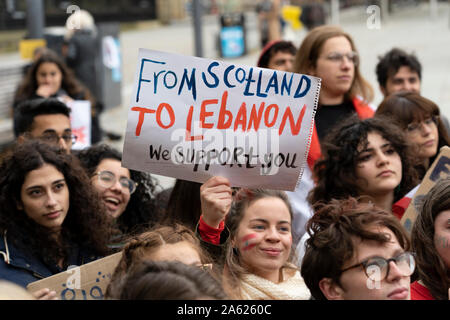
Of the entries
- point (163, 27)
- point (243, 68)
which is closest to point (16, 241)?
point (243, 68)

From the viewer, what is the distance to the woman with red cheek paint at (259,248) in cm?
312

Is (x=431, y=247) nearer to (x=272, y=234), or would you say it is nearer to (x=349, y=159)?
(x=272, y=234)

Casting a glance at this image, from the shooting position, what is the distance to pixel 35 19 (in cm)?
1046

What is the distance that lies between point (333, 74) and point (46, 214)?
2330 millimetres

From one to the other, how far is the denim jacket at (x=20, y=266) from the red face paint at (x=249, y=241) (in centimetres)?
83

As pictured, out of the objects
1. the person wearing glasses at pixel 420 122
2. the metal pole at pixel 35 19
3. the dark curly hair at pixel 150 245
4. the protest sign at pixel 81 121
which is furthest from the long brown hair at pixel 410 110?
the metal pole at pixel 35 19

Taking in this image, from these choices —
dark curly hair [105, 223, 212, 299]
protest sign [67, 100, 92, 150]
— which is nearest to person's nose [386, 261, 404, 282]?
dark curly hair [105, 223, 212, 299]

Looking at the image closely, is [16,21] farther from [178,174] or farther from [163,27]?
[178,174]

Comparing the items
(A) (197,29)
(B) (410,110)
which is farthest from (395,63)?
(A) (197,29)

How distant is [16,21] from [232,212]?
27.9 meters

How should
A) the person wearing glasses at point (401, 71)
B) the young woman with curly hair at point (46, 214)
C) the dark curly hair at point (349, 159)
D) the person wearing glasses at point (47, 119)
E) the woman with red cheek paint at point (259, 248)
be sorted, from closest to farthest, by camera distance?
the woman with red cheek paint at point (259, 248) → the young woman with curly hair at point (46, 214) → the dark curly hair at point (349, 159) → the person wearing glasses at point (47, 119) → the person wearing glasses at point (401, 71)

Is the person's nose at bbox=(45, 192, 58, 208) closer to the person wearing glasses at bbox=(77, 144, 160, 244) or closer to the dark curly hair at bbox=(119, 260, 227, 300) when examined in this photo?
the person wearing glasses at bbox=(77, 144, 160, 244)

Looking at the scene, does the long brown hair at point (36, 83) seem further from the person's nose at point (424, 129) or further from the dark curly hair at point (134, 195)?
the person's nose at point (424, 129)

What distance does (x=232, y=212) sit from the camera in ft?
11.3
